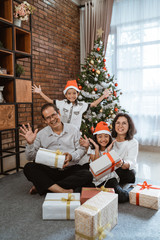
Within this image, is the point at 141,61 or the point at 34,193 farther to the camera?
the point at 141,61

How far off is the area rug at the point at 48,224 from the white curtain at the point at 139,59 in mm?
2557

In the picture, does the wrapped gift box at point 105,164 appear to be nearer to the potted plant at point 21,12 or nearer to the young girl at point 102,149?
the young girl at point 102,149

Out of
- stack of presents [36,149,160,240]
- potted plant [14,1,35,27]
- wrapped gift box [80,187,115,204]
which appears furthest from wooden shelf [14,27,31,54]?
wrapped gift box [80,187,115,204]

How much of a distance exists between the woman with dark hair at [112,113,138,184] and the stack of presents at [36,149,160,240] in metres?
0.33

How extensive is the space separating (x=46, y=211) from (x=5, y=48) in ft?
6.91

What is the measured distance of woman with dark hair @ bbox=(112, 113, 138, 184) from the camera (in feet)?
7.32

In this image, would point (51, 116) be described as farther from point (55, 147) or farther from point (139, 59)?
point (139, 59)

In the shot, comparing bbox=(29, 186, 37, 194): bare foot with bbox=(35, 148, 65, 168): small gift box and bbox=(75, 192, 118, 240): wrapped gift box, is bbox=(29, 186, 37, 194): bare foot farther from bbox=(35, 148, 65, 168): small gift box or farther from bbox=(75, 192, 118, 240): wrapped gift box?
bbox=(75, 192, 118, 240): wrapped gift box

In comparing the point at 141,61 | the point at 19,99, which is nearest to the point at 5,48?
the point at 19,99

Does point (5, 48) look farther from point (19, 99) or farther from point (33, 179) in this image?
point (33, 179)

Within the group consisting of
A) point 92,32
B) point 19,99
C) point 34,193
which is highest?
point 92,32

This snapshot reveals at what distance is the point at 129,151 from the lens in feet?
7.37

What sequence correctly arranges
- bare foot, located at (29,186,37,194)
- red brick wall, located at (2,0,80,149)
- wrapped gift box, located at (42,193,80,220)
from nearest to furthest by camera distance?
wrapped gift box, located at (42,193,80,220)
bare foot, located at (29,186,37,194)
red brick wall, located at (2,0,80,149)

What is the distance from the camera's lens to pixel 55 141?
7.45 ft
